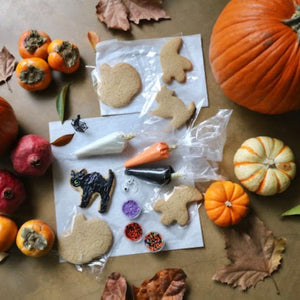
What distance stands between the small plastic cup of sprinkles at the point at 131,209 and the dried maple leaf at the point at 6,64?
1.98 feet

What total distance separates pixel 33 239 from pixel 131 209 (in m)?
0.33

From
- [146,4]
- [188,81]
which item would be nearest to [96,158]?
[188,81]

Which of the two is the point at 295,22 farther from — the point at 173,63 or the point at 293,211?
the point at 293,211

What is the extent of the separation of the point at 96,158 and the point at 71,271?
0.39 metres

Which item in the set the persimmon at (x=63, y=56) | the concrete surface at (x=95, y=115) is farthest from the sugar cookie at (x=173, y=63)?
the persimmon at (x=63, y=56)

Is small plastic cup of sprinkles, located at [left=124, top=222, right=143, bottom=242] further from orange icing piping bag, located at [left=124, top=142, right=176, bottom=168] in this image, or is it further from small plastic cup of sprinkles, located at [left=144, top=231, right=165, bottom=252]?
orange icing piping bag, located at [left=124, top=142, right=176, bottom=168]

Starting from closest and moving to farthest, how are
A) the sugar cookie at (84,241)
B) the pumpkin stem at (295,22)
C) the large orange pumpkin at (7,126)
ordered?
the pumpkin stem at (295,22)
the large orange pumpkin at (7,126)
the sugar cookie at (84,241)

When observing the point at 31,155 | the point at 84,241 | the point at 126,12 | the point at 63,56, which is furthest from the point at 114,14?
the point at 84,241

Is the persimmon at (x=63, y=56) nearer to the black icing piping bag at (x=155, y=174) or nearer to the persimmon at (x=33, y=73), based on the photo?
the persimmon at (x=33, y=73)

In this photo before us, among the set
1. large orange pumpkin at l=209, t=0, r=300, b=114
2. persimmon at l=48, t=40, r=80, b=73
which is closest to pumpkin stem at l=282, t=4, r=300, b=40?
large orange pumpkin at l=209, t=0, r=300, b=114

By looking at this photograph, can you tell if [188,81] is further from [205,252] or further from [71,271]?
[71,271]

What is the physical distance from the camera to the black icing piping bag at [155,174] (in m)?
1.21

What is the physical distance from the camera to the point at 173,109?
4.14 ft

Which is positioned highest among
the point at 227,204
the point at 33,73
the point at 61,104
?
the point at 33,73
